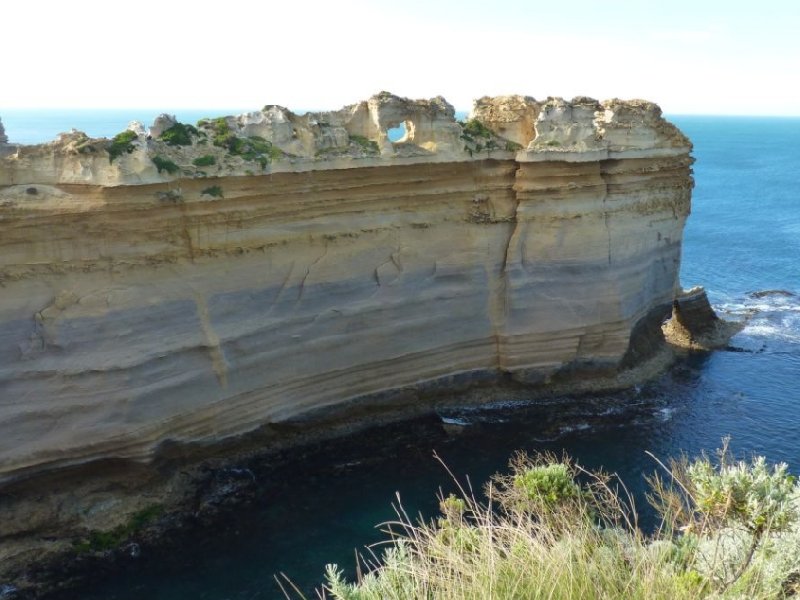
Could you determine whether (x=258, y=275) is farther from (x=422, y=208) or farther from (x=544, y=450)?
(x=544, y=450)

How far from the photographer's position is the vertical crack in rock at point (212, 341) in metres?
17.7

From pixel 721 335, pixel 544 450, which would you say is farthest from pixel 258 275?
pixel 721 335

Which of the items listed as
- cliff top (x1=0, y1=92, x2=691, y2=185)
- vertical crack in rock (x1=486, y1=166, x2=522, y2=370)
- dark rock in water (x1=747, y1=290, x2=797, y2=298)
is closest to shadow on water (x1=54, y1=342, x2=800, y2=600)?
vertical crack in rock (x1=486, y1=166, x2=522, y2=370)

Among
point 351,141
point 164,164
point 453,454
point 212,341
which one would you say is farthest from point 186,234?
point 453,454

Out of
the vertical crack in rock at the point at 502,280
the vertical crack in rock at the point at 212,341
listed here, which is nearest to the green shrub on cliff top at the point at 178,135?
the vertical crack in rock at the point at 212,341

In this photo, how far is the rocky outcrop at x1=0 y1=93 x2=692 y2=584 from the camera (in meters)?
15.9

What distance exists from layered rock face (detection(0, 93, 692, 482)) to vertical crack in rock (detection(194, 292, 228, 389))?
0.28 feet

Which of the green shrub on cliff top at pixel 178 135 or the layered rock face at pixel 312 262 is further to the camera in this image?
the green shrub on cliff top at pixel 178 135

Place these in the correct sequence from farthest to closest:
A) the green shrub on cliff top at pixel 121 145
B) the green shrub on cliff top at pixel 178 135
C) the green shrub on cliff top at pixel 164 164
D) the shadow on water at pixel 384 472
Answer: the green shrub on cliff top at pixel 178 135
the green shrub on cliff top at pixel 164 164
the green shrub on cliff top at pixel 121 145
the shadow on water at pixel 384 472

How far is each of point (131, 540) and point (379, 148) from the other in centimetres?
1175

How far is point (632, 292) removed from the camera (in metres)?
23.4

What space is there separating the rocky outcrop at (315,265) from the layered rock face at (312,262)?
51mm

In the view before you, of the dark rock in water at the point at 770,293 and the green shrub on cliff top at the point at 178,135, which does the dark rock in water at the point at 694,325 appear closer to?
the dark rock in water at the point at 770,293

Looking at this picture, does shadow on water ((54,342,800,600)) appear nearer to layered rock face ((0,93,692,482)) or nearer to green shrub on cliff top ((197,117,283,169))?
layered rock face ((0,93,692,482))
